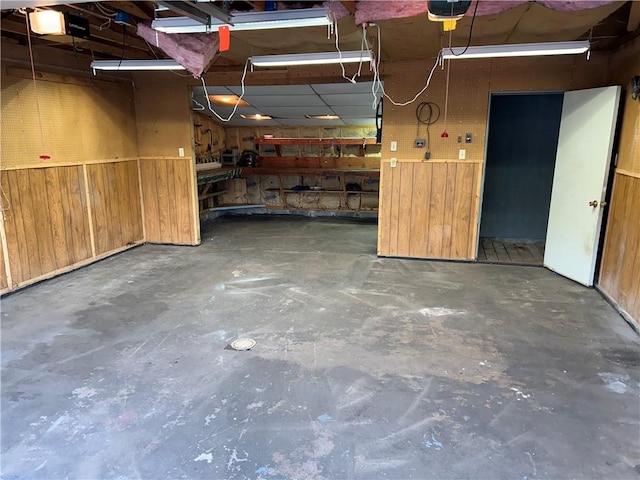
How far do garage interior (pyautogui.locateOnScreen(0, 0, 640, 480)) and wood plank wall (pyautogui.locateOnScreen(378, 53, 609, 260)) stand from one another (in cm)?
2

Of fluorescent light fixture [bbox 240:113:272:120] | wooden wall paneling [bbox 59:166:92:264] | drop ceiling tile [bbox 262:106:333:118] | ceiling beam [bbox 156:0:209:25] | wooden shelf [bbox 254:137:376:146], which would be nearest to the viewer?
ceiling beam [bbox 156:0:209:25]

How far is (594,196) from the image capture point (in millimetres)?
4039

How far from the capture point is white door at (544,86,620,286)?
3.91 m

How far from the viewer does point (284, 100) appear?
6074 mm

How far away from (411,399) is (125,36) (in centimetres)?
420

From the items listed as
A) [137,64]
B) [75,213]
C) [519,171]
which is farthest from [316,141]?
[75,213]

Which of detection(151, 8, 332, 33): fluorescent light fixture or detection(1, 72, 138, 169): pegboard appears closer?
detection(151, 8, 332, 33): fluorescent light fixture

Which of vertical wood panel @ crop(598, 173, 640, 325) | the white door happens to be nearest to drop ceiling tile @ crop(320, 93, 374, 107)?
the white door

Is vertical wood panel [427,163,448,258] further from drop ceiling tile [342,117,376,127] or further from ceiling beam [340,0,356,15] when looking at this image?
drop ceiling tile [342,117,376,127]

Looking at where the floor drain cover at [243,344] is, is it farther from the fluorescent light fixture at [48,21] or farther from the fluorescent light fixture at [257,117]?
the fluorescent light fixture at [257,117]

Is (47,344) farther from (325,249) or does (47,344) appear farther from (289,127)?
(289,127)

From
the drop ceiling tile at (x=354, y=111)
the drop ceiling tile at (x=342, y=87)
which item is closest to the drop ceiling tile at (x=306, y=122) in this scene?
the drop ceiling tile at (x=354, y=111)

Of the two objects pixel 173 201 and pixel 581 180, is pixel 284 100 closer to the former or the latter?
pixel 173 201

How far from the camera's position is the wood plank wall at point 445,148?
4527mm
